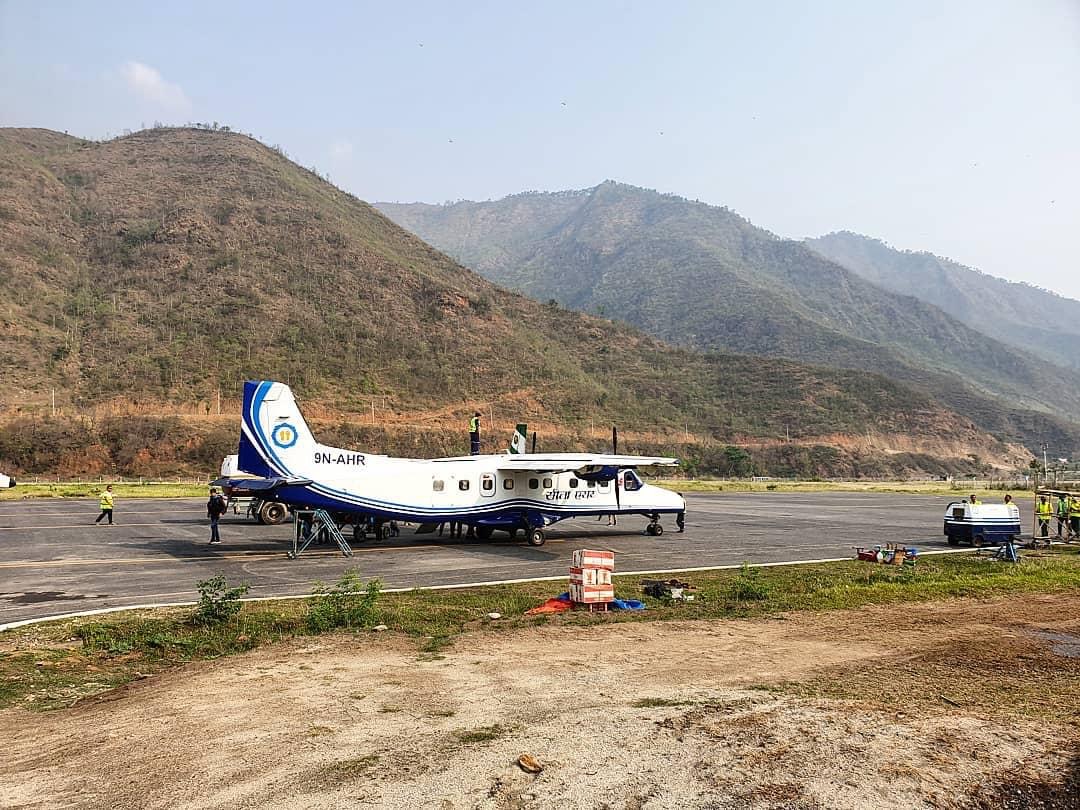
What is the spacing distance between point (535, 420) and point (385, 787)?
88033mm

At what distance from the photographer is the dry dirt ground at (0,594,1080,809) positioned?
6555mm

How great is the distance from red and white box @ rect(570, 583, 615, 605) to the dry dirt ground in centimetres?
279

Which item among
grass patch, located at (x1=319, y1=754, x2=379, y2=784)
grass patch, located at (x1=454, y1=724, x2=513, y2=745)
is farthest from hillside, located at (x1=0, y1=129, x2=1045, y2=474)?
grass patch, located at (x1=319, y1=754, x2=379, y2=784)

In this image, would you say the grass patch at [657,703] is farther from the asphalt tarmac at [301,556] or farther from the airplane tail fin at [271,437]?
the airplane tail fin at [271,437]

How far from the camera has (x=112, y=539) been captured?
2716cm

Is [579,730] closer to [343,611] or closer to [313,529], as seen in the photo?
[343,611]

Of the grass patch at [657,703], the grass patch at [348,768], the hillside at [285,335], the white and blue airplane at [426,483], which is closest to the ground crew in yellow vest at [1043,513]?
the white and blue airplane at [426,483]

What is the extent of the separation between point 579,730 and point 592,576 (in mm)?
7528

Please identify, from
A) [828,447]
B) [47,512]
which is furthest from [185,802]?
[828,447]

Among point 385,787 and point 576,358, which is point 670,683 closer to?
point 385,787

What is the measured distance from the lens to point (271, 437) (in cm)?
2383

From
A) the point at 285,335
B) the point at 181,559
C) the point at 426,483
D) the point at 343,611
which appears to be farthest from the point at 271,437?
the point at 285,335

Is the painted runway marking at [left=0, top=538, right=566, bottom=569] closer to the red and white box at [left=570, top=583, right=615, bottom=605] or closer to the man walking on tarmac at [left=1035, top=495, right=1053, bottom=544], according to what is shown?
the red and white box at [left=570, top=583, right=615, bottom=605]

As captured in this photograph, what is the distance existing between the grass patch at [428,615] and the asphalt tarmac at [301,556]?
2.26m
